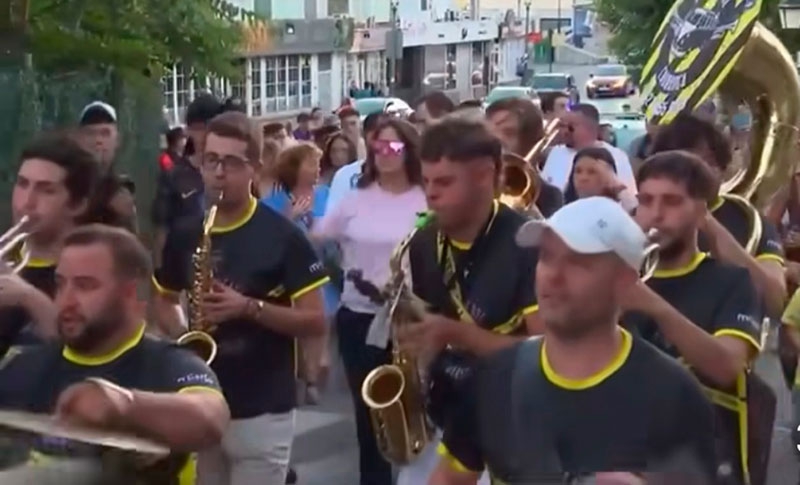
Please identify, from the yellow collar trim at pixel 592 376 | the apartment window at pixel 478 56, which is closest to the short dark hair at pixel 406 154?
the yellow collar trim at pixel 592 376

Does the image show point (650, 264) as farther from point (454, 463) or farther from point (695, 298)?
point (454, 463)

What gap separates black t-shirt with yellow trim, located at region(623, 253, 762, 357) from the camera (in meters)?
4.75

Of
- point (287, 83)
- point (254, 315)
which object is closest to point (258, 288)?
point (254, 315)

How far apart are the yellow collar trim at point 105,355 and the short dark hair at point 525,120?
4.39 meters

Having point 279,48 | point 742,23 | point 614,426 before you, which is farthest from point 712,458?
point 279,48

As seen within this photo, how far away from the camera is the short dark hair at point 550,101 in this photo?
12509 mm

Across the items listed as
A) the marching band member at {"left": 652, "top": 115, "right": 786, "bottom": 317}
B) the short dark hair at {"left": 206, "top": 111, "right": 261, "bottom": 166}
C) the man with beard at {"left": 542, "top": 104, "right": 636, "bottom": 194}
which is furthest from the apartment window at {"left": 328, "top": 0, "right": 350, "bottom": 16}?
the short dark hair at {"left": 206, "top": 111, "right": 261, "bottom": 166}

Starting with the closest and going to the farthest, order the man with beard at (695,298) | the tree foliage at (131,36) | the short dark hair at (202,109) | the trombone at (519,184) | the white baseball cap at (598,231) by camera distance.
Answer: the white baseball cap at (598,231), the man with beard at (695,298), the trombone at (519,184), the short dark hair at (202,109), the tree foliage at (131,36)

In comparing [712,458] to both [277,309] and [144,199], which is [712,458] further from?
[144,199]

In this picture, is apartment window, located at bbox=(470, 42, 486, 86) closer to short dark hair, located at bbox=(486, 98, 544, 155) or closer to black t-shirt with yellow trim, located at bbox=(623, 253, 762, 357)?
short dark hair, located at bbox=(486, 98, 544, 155)

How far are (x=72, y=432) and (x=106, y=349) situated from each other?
1130 mm

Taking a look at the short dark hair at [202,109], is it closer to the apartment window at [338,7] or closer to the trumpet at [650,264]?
the trumpet at [650,264]

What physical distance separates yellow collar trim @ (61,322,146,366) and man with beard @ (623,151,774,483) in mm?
1307

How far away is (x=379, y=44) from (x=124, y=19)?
39805 millimetres
